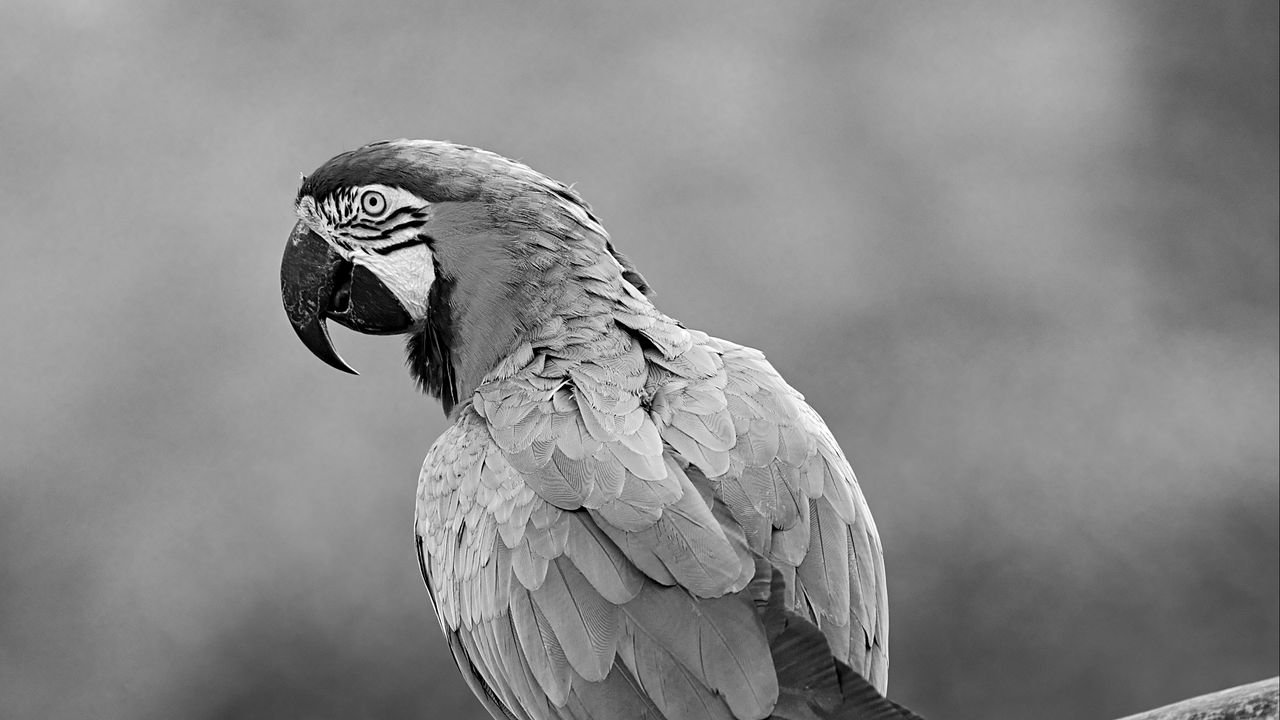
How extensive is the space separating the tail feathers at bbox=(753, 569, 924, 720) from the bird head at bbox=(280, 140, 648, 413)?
19.7 inches

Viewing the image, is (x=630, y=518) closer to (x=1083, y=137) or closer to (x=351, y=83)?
(x=351, y=83)

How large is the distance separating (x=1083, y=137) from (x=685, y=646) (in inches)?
92.8

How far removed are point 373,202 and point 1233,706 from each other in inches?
42.6

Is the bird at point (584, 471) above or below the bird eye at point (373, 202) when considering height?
below

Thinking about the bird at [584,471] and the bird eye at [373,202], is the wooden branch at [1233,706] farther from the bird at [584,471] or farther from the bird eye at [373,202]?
the bird eye at [373,202]

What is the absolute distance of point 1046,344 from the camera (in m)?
2.76

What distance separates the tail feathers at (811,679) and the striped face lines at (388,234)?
62 centimetres

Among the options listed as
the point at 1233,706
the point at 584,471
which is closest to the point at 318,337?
the point at 584,471

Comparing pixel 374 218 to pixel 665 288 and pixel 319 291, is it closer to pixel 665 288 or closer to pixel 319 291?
pixel 319 291

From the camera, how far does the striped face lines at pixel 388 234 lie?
134cm

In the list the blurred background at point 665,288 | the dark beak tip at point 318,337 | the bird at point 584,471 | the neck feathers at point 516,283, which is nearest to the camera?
the bird at point 584,471

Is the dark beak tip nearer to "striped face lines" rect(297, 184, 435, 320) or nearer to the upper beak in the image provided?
the upper beak

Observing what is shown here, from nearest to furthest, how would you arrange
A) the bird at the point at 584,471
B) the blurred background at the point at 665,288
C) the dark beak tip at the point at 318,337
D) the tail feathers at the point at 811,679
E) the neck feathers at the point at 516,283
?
1. the tail feathers at the point at 811,679
2. the bird at the point at 584,471
3. the neck feathers at the point at 516,283
4. the dark beak tip at the point at 318,337
5. the blurred background at the point at 665,288

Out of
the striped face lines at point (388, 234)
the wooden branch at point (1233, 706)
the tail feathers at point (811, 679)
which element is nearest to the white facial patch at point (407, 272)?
the striped face lines at point (388, 234)
